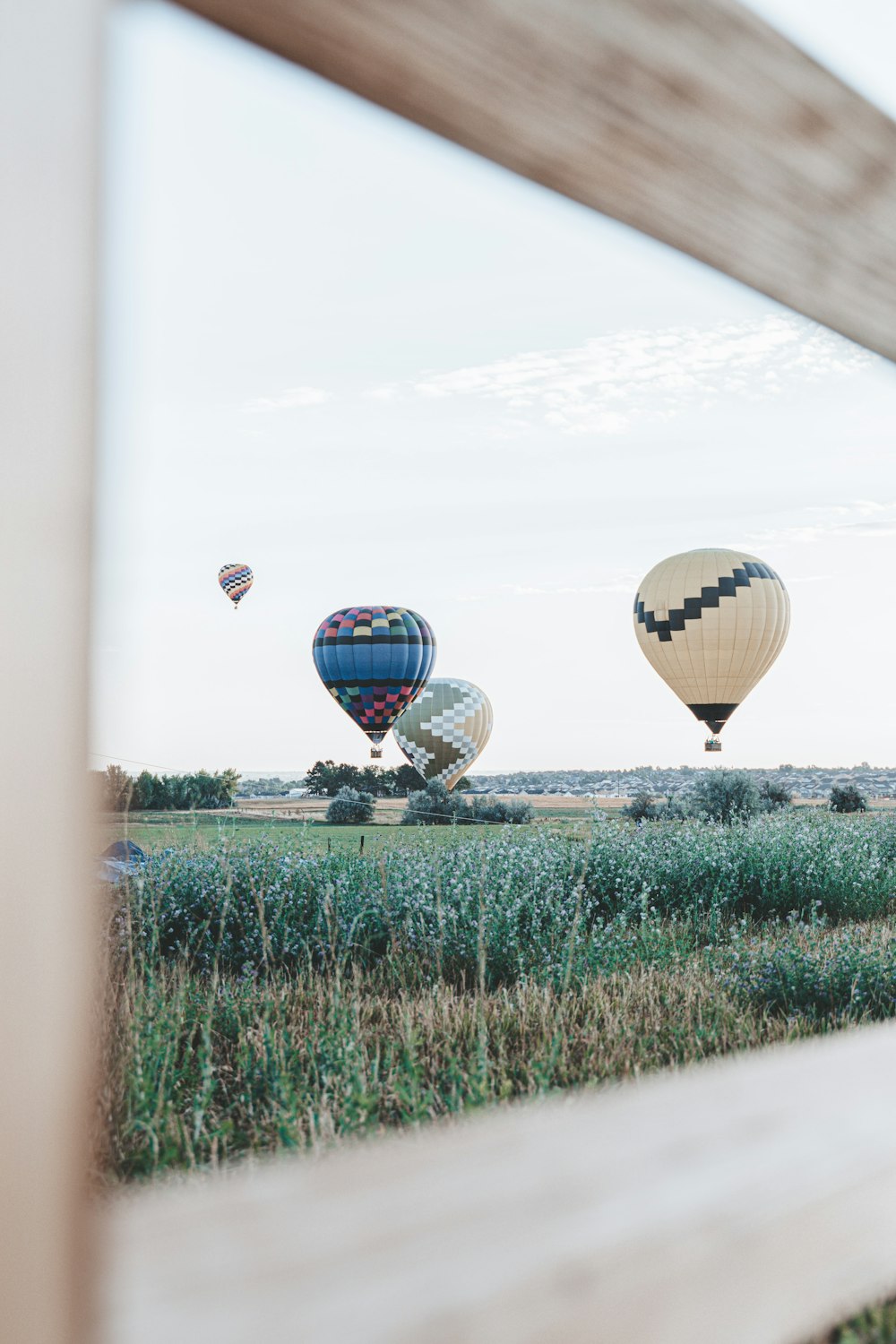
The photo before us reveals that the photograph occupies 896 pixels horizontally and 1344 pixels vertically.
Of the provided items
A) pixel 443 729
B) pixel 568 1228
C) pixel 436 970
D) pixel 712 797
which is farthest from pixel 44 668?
pixel 443 729

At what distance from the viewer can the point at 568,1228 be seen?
0.54 metres

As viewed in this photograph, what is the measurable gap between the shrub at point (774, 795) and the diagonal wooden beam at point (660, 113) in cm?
1900

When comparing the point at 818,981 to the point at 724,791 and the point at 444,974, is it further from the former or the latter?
the point at 724,791

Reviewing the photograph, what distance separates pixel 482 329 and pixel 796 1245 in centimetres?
2262

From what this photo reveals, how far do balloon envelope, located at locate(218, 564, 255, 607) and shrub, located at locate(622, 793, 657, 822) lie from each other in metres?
8.12

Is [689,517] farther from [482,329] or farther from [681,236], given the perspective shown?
[681,236]

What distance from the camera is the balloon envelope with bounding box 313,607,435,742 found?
16938mm

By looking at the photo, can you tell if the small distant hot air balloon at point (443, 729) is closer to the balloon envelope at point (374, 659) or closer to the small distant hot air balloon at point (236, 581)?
the balloon envelope at point (374, 659)

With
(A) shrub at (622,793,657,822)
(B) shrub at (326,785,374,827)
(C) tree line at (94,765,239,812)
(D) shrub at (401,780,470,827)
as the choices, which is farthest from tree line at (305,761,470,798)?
(C) tree line at (94,765,239,812)

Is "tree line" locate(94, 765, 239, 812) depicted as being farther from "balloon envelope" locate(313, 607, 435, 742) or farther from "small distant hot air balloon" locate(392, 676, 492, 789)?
"small distant hot air balloon" locate(392, 676, 492, 789)

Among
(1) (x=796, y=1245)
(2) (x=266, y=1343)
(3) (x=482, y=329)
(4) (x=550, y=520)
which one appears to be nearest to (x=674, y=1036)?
(1) (x=796, y=1245)

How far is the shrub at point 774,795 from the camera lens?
19594 millimetres

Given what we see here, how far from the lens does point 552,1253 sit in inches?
20.8

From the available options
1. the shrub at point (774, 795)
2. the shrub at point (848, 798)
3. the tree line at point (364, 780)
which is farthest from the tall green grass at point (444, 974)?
the tree line at point (364, 780)
